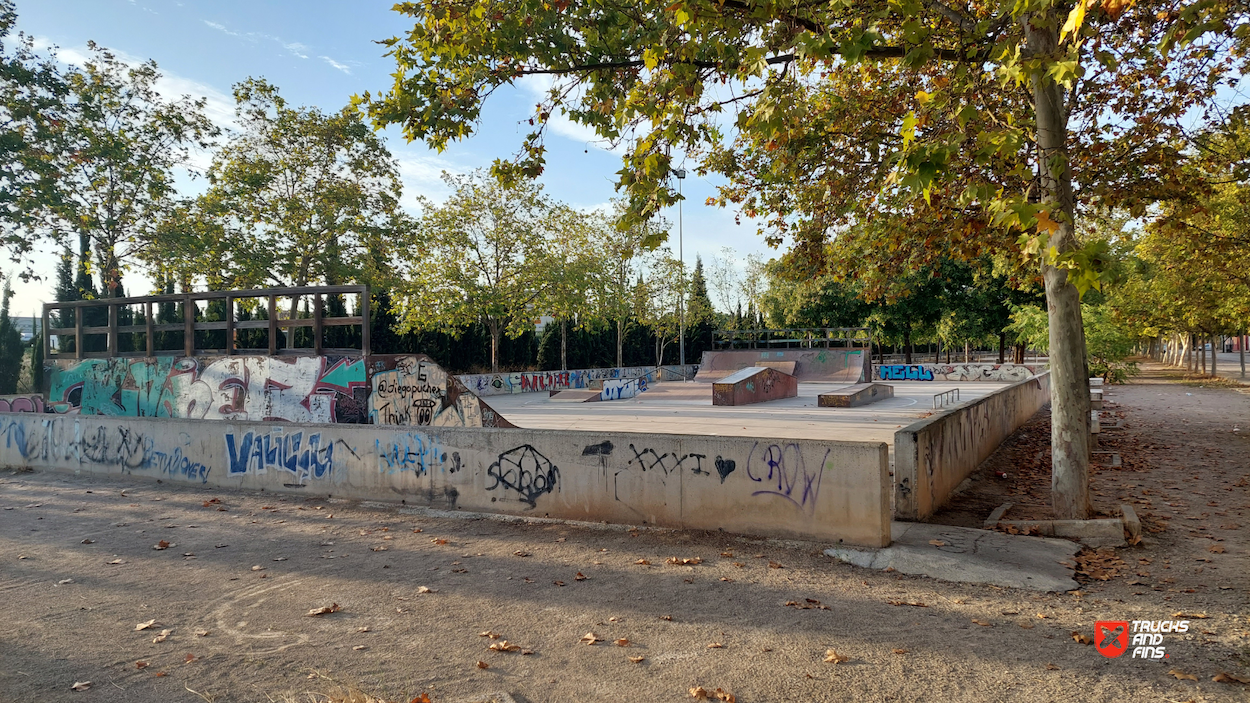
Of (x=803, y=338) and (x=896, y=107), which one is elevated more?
(x=896, y=107)

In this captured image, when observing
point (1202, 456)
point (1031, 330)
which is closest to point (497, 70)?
point (1202, 456)

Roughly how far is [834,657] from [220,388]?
13.7m

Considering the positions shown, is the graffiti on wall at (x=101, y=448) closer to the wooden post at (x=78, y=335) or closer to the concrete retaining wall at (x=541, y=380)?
the wooden post at (x=78, y=335)

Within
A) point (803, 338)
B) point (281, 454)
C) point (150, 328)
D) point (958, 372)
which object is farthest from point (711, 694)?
point (803, 338)

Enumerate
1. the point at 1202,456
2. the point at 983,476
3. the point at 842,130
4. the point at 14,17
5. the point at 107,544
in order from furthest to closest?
1. the point at 14,17
2. the point at 1202,456
3. the point at 983,476
4. the point at 842,130
5. the point at 107,544

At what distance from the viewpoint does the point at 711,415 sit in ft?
66.4

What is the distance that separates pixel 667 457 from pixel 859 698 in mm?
3692

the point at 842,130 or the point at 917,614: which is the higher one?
the point at 842,130

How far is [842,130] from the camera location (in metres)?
10.0

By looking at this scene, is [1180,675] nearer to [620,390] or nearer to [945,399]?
[945,399]

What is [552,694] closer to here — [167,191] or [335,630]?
[335,630]

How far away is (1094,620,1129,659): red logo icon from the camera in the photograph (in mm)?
4203

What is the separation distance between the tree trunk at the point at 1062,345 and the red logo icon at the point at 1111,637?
278cm

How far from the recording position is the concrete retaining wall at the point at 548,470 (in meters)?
6.57
